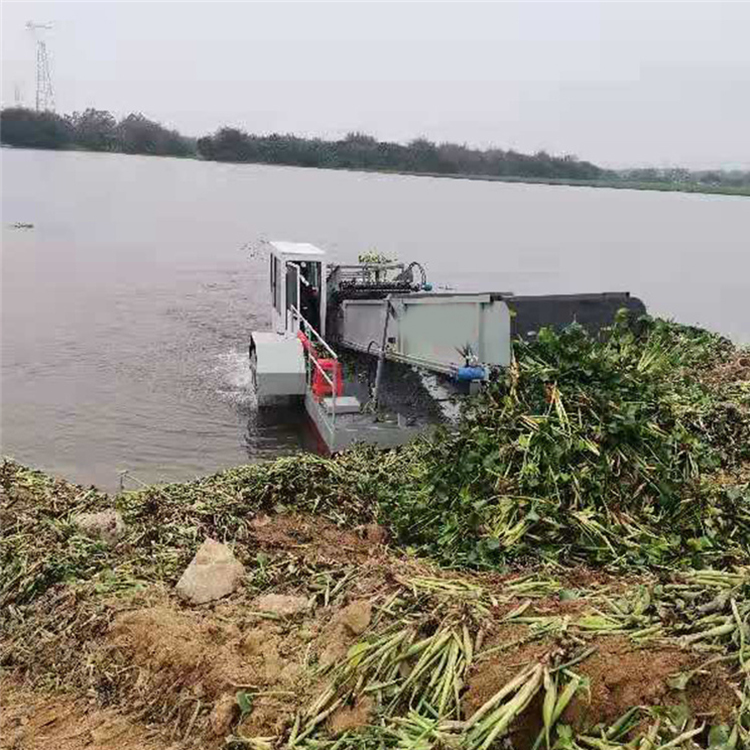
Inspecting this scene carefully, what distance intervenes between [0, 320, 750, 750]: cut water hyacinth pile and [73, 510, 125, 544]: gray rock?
79 mm

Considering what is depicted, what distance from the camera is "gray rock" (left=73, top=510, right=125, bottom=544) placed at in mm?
6590

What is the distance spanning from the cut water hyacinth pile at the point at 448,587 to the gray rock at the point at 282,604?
0.03 m

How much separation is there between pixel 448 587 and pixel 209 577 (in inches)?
71.0

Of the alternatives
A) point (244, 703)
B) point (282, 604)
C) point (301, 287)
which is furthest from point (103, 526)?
point (301, 287)

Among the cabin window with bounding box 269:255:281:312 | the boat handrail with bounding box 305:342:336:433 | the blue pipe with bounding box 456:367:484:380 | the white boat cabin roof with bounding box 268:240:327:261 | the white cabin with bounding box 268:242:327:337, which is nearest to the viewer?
the blue pipe with bounding box 456:367:484:380

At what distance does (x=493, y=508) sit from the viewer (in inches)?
250

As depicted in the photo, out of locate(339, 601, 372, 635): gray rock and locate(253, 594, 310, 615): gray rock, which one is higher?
locate(339, 601, 372, 635): gray rock

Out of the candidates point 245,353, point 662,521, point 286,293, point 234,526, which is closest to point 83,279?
point 245,353

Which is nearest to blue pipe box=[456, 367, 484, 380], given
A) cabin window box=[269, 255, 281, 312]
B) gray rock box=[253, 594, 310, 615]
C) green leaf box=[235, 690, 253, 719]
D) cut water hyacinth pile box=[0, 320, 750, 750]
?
cut water hyacinth pile box=[0, 320, 750, 750]

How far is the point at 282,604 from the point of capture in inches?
205

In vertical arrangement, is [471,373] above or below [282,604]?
above

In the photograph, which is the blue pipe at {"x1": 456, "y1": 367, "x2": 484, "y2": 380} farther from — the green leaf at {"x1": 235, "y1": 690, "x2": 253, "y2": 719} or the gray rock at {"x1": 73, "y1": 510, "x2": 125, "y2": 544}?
the green leaf at {"x1": 235, "y1": 690, "x2": 253, "y2": 719}

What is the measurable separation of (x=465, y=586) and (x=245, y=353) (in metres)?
14.8

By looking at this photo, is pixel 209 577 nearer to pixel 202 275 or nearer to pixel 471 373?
pixel 471 373
